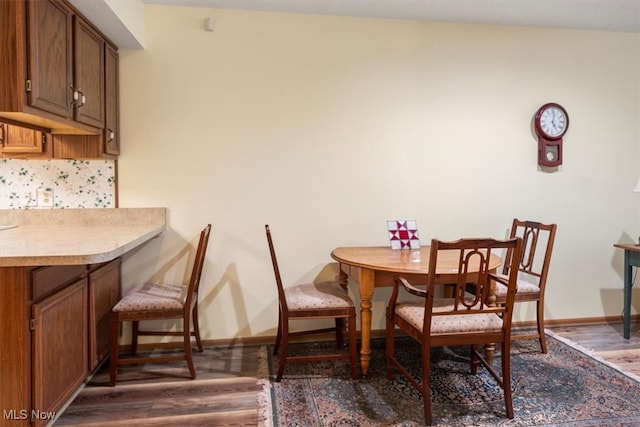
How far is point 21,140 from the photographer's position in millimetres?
2475

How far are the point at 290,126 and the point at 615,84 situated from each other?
2.66 m

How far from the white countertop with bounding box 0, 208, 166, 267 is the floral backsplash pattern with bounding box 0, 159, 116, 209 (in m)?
0.06

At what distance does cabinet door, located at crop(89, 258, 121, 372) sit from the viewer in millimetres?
2281

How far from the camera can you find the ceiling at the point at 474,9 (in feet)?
9.14

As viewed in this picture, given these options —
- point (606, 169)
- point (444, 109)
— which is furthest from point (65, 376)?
point (606, 169)

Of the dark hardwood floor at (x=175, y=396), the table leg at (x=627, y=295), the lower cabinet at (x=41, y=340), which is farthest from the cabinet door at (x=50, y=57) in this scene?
the table leg at (x=627, y=295)

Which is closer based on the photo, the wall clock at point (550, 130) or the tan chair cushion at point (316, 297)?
the tan chair cushion at point (316, 297)

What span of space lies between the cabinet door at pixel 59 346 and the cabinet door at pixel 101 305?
0.07 m

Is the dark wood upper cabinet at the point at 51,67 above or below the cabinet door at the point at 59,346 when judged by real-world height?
above

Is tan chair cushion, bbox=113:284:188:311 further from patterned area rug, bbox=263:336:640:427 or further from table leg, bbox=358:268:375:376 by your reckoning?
table leg, bbox=358:268:375:376

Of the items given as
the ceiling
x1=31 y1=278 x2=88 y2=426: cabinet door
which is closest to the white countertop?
x1=31 y1=278 x2=88 y2=426: cabinet door

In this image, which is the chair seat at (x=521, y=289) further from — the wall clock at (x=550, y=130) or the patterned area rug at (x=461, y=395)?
the wall clock at (x=550, y=130)

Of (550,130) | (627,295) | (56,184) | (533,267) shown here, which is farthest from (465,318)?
(56,184)

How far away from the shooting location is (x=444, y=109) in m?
3.15
